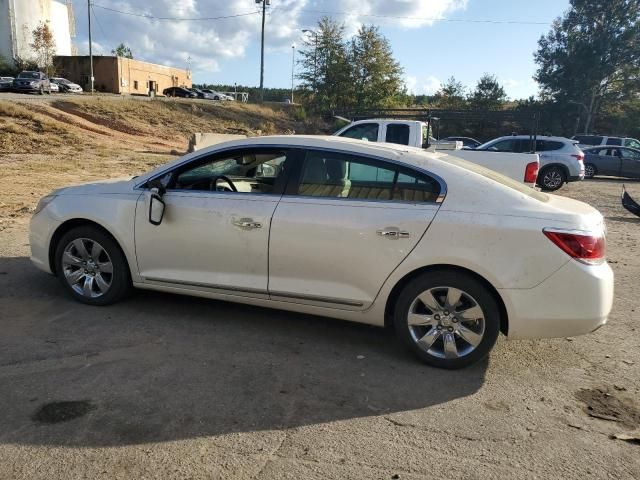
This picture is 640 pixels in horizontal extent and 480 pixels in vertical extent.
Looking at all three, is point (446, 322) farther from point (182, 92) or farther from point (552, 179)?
point (182, 92)

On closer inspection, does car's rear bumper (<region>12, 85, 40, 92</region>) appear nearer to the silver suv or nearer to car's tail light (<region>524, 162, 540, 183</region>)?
the silver suv

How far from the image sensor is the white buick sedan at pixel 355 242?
11.7 ft

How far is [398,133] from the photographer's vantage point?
39.1 ft

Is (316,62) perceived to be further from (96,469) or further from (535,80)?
(96,469)

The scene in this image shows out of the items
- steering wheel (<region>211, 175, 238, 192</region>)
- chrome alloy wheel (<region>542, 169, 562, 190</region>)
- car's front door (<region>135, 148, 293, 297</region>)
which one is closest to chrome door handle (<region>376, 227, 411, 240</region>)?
car's front door (<region>135, 148, 293, 297</region>)

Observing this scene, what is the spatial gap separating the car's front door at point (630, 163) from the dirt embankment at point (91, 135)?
18.6 meters

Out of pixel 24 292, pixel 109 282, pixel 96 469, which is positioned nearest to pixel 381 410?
pixel 96 469

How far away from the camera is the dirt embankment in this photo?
1320 cm

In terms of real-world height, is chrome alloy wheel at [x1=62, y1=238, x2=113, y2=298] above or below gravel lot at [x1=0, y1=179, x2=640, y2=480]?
above

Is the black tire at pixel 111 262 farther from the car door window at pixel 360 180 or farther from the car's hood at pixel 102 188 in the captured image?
the car door window at pixel 360 180

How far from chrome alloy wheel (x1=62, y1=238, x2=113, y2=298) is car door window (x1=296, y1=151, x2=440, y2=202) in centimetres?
196

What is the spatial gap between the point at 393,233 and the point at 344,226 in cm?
37

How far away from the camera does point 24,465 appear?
2.62 metres

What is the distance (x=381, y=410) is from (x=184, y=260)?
6.87 feet
